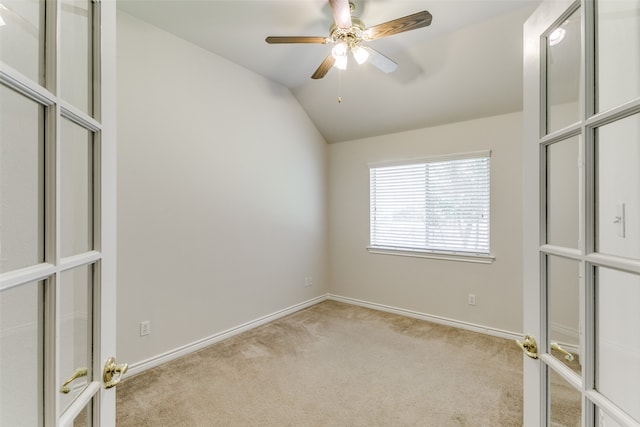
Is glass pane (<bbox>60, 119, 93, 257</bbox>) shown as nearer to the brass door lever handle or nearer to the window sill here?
the brass door lever handle

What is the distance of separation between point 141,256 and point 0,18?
2129mm

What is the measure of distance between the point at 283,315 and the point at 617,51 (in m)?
3.47

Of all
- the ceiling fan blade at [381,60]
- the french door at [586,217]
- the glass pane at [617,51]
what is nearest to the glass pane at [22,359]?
the french door at [586,217]

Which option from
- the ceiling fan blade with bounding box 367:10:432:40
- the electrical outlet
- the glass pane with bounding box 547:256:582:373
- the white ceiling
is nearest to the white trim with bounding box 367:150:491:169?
the white ceiling

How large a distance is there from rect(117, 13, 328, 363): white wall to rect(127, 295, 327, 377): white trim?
5cm

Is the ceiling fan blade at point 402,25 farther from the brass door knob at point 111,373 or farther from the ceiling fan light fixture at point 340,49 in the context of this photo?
the brass door knob at point 111,373

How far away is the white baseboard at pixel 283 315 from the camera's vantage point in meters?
2.37

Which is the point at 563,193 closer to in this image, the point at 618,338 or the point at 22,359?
the point at 618,338

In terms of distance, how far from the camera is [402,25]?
182 cm

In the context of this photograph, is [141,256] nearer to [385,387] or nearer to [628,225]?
[385,387]

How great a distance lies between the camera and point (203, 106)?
108 inches

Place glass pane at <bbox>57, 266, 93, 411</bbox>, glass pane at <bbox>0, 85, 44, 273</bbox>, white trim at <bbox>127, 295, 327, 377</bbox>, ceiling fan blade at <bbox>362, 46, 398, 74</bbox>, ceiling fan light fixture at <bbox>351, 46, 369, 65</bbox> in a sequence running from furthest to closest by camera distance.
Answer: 1. white trim at <bbox>127, 295, 327, 377</bbox>
2. ceiling fan blade at <bbox>362, 46, 398, 74</bbox>
3. ceiling fan light fixture at <bbox>351, 46, 369, 65</bbox>
4. glass pane at <bbox>57, 266, 93, 411</bbox>
5. glass pane at <bbox>0, 85, 44, 273</bbox>

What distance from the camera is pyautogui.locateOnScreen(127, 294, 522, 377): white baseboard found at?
2367 millimetres

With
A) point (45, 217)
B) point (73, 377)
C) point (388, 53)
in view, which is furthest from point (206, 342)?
point (388, 53)
